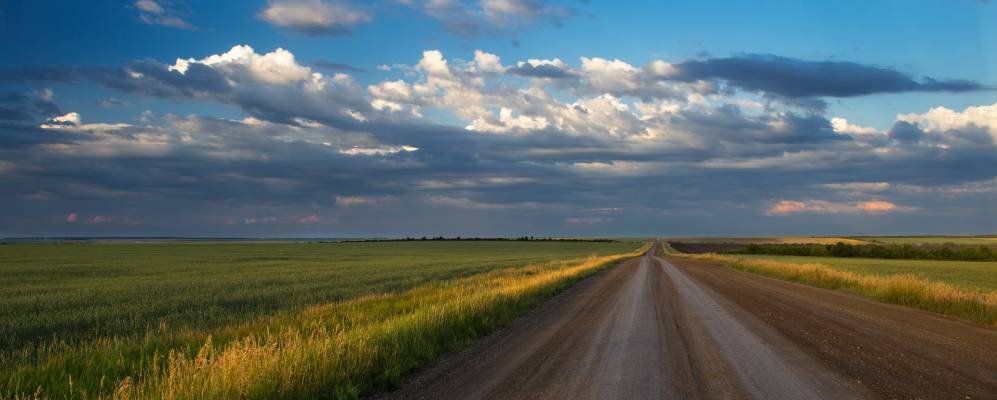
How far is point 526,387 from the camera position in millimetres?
8016

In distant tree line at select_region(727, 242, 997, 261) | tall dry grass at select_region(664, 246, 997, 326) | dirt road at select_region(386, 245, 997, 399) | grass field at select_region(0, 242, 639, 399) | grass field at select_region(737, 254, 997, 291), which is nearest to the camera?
grass field at select_region(0, 242, 639, 399)

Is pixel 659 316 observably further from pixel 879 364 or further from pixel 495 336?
pixel 879 364

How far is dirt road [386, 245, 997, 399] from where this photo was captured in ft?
26.0

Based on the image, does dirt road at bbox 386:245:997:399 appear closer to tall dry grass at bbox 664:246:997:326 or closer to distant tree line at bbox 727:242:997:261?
tall dry grass at bbox 664:246:997:326

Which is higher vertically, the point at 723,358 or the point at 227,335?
the point at 723,358

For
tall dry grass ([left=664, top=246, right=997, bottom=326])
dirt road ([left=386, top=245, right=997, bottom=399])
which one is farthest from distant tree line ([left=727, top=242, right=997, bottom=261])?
dirt road ([left=386, top=245, right=997, bottom=399])

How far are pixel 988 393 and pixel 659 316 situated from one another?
8704mm

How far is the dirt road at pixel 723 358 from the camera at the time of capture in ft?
26.0

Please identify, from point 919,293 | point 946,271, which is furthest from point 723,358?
point 946,271

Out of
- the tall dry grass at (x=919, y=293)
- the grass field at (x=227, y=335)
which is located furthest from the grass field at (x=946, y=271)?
the grass field at (x=227, y=335)

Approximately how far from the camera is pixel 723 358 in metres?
10.1

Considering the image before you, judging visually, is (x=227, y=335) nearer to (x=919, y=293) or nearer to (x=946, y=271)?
(x=919, y=293)

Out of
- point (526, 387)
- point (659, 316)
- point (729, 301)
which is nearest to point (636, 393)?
point (526, 387)

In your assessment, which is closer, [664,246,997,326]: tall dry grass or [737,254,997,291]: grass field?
[664,246,997,326]: tall dry grass
